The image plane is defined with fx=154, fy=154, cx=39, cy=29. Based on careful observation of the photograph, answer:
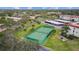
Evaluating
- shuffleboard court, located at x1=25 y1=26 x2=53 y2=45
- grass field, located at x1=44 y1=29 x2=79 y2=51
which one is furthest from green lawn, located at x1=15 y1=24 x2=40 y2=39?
grass field, located at x1=44 y1=29 x2=79 y2=51

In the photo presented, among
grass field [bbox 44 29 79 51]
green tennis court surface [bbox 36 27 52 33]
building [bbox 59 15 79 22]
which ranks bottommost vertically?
grass field [bbox 44 29 79 51]

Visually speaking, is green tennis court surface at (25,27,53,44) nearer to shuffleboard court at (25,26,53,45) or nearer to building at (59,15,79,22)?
shuffleboard court at (25,26,53,45)

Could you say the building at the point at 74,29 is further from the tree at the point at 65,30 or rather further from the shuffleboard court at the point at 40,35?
the shuffleboard court at the point at 40,35

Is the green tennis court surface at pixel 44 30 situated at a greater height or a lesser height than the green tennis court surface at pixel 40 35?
greater

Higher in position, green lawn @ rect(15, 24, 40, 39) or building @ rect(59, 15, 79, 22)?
building @ rect(59, 15, 79, 22)

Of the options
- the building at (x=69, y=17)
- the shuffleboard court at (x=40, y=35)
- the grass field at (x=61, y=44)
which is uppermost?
the building at (x=69, y=17)

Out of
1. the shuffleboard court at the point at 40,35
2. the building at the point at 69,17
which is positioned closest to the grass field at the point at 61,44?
the shuffleboard court at the point at 40,35
